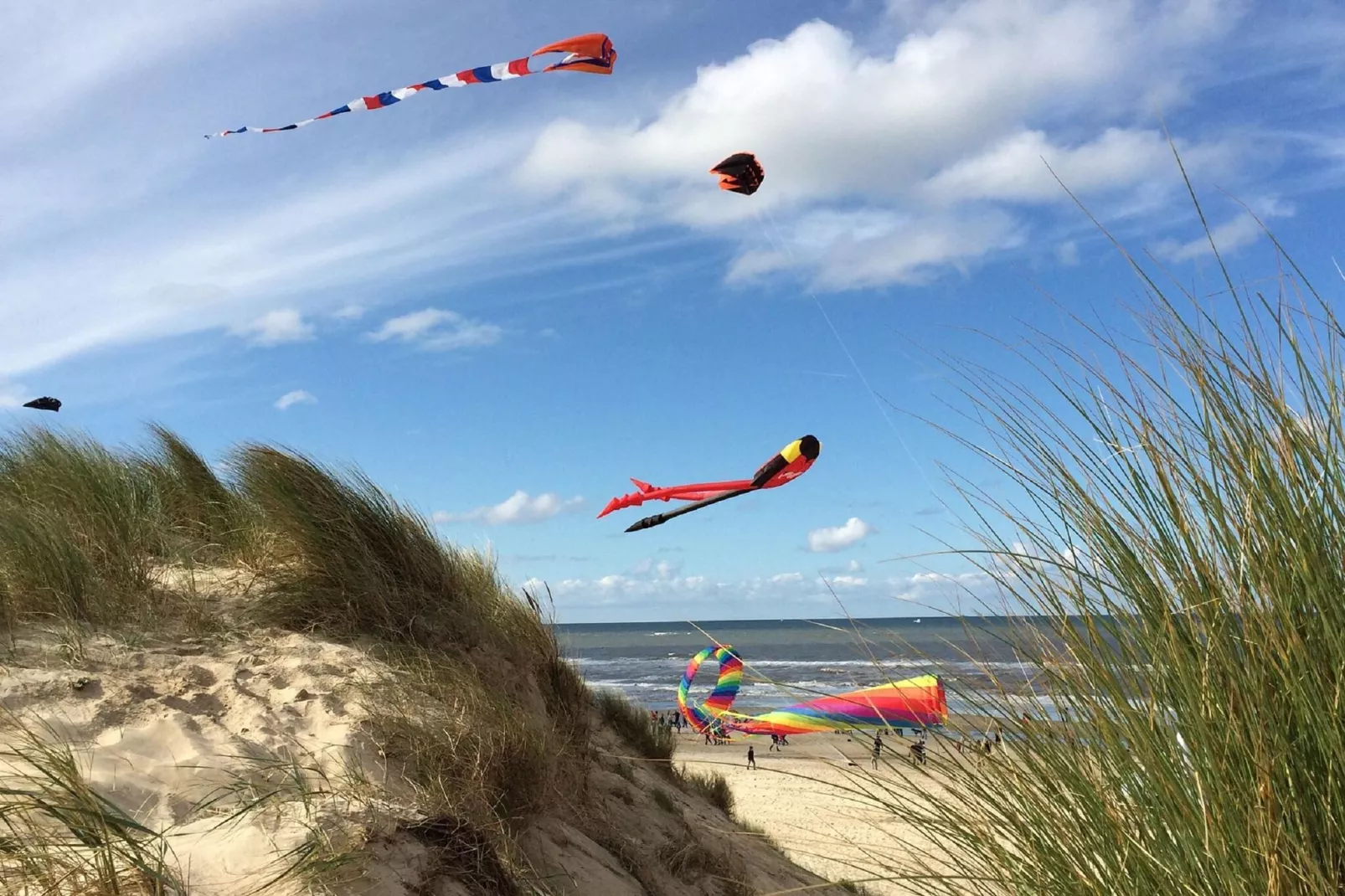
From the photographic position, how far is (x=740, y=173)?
618cm

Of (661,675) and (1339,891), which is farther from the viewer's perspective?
(661,675)

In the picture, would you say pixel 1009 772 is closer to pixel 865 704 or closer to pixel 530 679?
pixel 865 704

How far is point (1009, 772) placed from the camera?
2.30 m

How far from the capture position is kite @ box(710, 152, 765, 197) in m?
6.11

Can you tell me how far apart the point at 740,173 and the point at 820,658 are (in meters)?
52.4

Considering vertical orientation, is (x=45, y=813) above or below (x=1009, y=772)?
below

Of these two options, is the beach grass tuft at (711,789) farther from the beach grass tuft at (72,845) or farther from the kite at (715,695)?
the kite at (715,695)

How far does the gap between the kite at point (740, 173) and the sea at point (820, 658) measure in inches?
116

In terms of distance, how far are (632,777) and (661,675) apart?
42.3 m

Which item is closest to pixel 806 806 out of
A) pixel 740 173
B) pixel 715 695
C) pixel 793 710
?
pixel 715 695

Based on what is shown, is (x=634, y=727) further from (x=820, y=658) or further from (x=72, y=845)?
(x=820, y=658)

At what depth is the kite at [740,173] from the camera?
6105 mm

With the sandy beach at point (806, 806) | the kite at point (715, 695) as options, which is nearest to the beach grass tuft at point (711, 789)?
the sandy beach at point (806, 806)

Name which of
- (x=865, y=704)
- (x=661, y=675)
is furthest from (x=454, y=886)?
(x=661, y=675)
